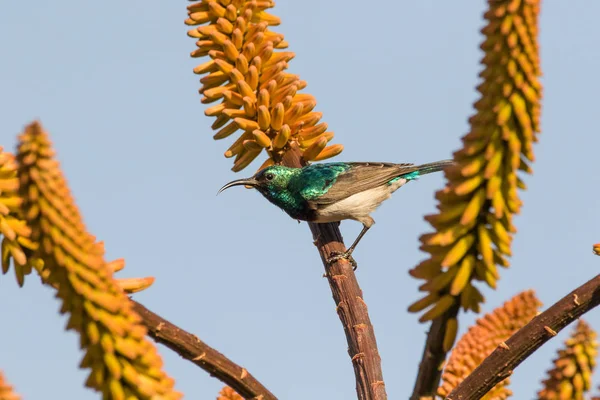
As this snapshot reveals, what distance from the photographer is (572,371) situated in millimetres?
1494

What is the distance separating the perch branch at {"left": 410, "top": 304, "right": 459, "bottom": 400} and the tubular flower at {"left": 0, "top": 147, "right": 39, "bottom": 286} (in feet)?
3.14

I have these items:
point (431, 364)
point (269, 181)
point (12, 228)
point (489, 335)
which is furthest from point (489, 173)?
point (269, 181)

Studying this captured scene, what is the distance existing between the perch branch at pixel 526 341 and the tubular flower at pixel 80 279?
0.94 metres

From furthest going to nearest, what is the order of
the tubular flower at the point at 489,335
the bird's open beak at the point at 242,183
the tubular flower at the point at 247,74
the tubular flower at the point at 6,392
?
the bird's open beak at the point at 242,183 < the tubular flower at the point at 247,74 < the tubular flower at the point at 489,335 < the tubular flower at the point at 6,392

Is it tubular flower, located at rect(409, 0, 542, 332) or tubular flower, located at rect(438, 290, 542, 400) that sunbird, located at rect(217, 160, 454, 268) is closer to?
tubular flower, located at rect(438, 290, 542, 400)

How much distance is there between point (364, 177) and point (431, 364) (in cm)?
897

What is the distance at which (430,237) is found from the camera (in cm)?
173

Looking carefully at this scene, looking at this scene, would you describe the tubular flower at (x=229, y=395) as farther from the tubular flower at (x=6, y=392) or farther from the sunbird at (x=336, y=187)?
the sunbird at (x=336, y=187)

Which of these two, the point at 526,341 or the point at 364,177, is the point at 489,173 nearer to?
the point at 526,341

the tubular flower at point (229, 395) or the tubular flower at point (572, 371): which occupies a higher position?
the tubular flower at point (229, 395)

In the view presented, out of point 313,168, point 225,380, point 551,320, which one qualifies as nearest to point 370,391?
point 225,380

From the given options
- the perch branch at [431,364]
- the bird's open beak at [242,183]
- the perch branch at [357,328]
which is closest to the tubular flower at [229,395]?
the perch branch at [357,328]

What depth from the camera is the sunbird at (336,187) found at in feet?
33.3

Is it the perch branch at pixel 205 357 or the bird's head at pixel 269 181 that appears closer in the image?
the perch branch at pixel 205 357
